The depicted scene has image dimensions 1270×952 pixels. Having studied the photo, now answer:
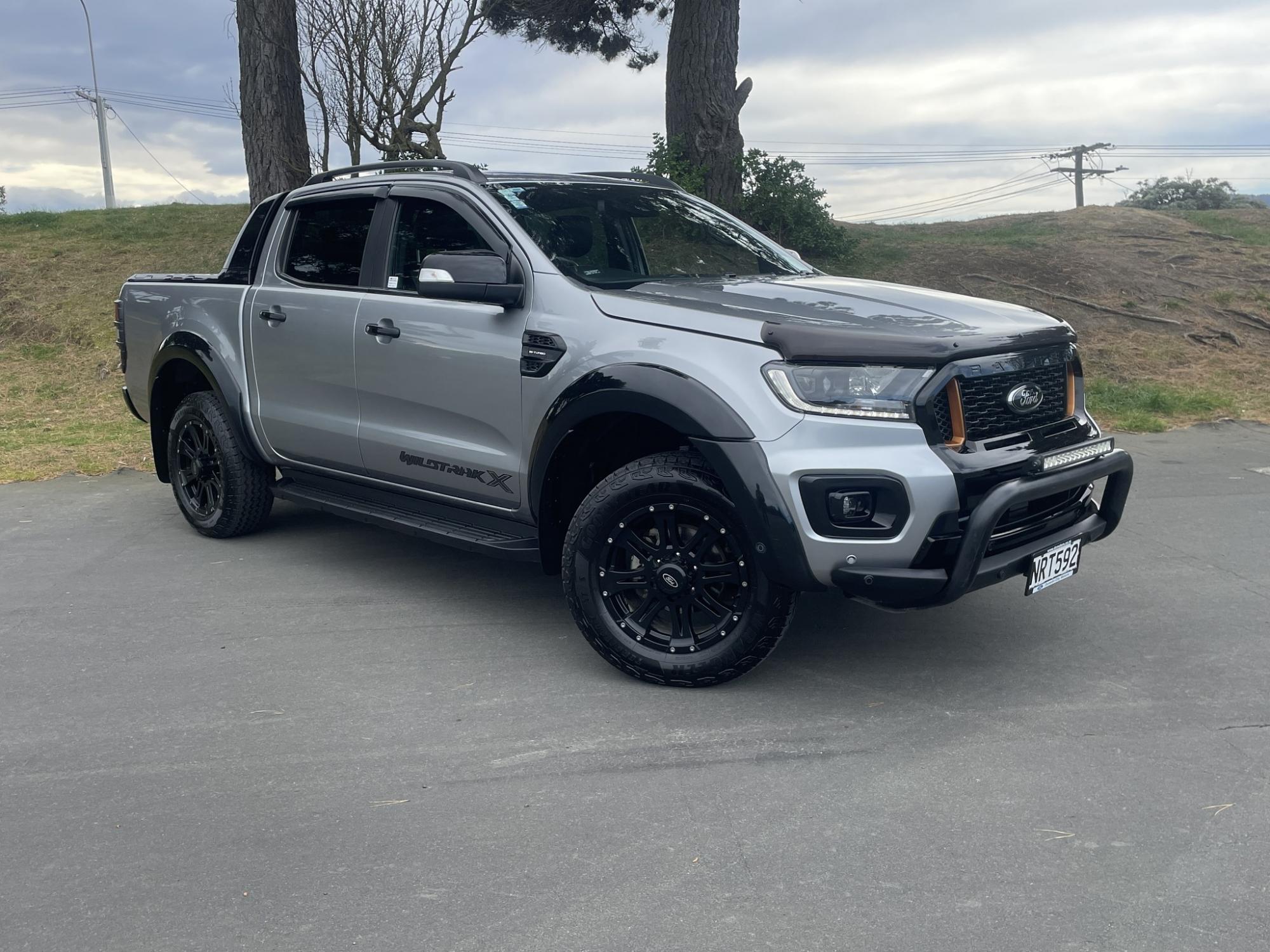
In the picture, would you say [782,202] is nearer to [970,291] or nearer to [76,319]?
[970,291]

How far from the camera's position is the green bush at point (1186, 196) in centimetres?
2615

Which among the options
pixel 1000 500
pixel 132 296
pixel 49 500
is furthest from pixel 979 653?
pixel 49 500

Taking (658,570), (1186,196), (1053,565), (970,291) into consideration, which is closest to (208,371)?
(658,570)

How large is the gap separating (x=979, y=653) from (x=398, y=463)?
2.61 metres

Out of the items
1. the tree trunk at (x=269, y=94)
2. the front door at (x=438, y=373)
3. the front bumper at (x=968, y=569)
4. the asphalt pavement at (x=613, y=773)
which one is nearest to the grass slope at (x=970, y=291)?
the tree trunk at (x=269, y=94)

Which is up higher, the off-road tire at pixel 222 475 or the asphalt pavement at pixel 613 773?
the off-road tire at pixel 222 475

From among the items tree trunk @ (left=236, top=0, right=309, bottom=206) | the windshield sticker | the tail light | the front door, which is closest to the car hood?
the front door

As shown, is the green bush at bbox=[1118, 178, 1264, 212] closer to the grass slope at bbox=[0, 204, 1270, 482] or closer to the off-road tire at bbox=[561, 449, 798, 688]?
the grass slope at bbox=[0, 204, 1270, 482]

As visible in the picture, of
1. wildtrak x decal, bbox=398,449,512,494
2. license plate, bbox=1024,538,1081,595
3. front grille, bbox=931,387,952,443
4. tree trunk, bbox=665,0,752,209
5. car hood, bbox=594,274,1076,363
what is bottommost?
license plate, bbox=1024,538,1081,595

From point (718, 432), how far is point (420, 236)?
80.0 inches

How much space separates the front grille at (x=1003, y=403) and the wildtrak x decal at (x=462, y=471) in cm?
181

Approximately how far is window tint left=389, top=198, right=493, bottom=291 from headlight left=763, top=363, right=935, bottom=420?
1775 mm

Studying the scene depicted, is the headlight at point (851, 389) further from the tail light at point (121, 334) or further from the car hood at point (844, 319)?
the tail light at point (121, 334)

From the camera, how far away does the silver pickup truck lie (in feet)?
12.2
